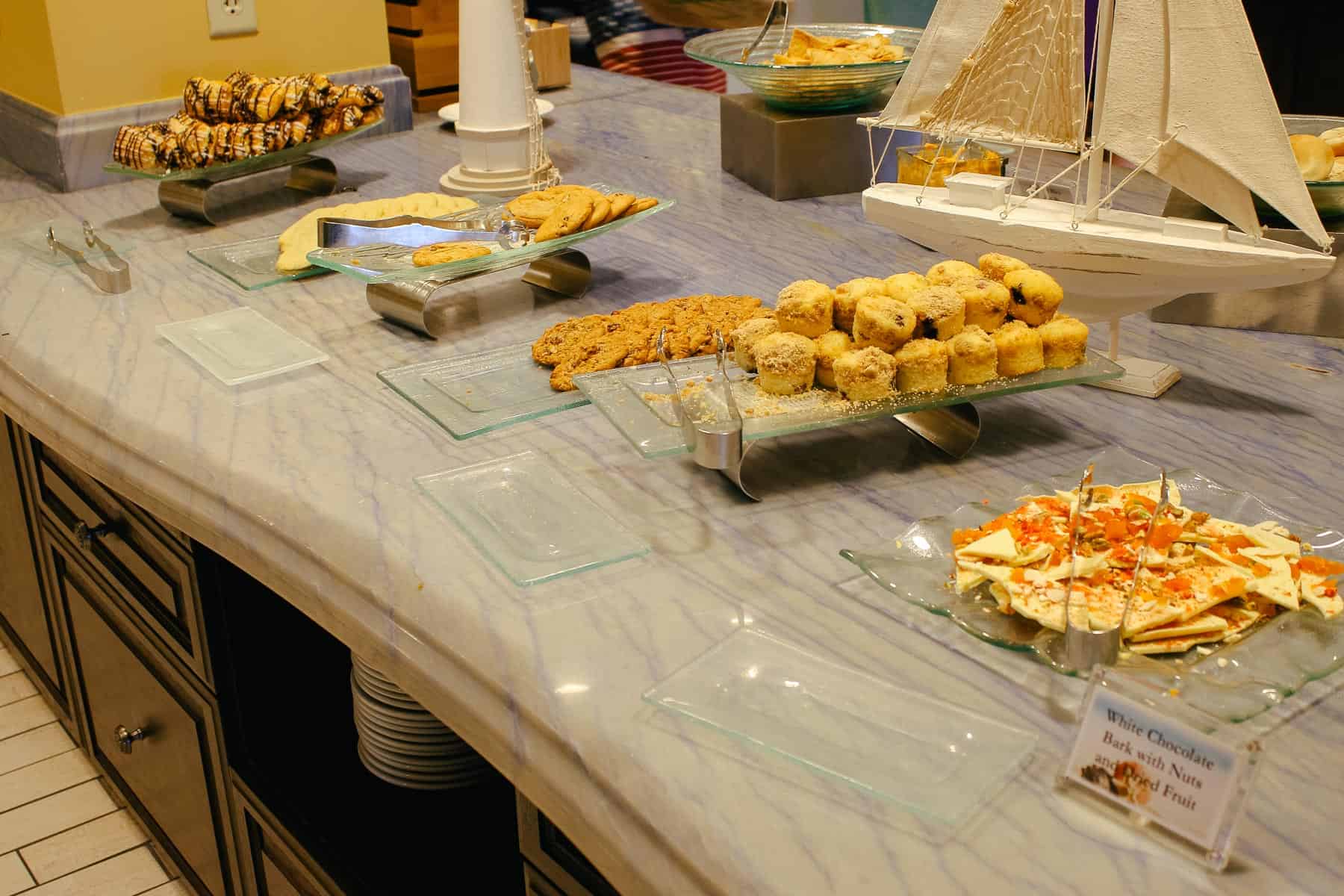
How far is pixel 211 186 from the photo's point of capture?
173cm

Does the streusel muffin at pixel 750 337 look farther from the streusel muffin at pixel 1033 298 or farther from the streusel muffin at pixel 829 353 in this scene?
the streusel muffin at pixel 1033 298

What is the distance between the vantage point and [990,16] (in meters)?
1.15

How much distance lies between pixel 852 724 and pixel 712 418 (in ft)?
1.05

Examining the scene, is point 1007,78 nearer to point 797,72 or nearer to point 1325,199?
point 1325,199

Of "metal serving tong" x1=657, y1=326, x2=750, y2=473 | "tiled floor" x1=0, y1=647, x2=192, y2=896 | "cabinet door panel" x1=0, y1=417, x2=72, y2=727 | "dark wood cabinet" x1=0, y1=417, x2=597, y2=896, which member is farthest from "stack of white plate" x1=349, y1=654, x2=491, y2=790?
"cabinet door panel" x1=0, y1=417, x2=72, y2=727

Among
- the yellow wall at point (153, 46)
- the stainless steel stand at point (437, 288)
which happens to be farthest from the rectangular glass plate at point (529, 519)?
the yellow wall at point (153, 46)

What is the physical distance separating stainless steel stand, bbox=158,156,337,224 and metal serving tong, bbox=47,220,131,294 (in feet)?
0.46

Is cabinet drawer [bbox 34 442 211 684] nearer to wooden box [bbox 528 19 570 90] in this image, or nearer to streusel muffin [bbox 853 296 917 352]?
streusel muffin [bbox 853 296 917 352]

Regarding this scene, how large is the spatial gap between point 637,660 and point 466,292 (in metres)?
0.75

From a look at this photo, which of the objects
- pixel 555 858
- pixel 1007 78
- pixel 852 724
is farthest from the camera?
pixel 1007 78

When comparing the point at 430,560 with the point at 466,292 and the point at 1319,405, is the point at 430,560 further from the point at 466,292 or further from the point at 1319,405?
the point at 1319,405

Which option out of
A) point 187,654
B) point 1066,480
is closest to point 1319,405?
point 1066,480

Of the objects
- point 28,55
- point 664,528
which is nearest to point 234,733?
point 664,528

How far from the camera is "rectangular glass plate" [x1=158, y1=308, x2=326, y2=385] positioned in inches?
48.9
